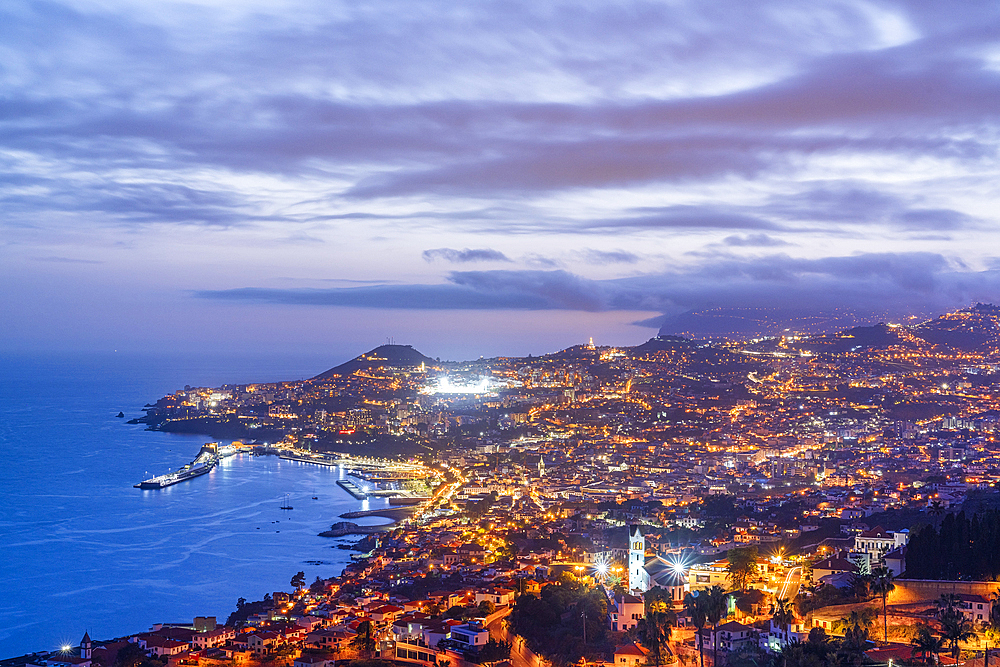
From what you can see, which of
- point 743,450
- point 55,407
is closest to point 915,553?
point 743,450

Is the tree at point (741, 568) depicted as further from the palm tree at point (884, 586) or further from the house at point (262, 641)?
the house at point (262, 641)

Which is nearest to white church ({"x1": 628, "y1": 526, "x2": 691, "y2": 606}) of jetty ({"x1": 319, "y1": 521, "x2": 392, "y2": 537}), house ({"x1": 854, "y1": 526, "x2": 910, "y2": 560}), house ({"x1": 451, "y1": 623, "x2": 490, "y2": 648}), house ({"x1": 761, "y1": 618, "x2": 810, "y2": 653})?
house ({"x1": 451, "y1": 623, "x2": 490, "y2": 648})

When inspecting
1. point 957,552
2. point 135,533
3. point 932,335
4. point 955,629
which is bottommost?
point 135,533

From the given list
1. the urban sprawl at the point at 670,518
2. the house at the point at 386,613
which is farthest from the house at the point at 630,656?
the house at the point at 386,613

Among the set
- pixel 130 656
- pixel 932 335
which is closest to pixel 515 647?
pixel 130 656

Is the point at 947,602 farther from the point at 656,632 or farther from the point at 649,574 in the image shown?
the point at 649,574

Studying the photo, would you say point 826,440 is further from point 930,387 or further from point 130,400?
point 130,400
